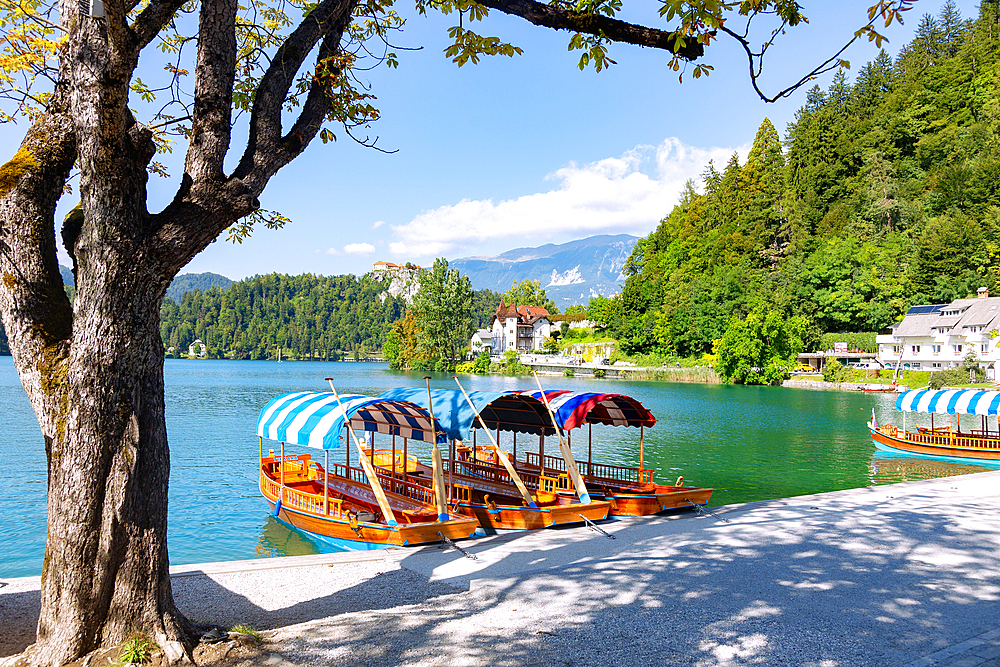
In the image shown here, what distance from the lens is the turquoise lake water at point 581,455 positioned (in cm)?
1611

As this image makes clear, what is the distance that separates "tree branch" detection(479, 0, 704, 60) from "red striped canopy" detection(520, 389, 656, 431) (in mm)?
10769

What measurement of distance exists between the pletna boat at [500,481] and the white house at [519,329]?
10763 cm

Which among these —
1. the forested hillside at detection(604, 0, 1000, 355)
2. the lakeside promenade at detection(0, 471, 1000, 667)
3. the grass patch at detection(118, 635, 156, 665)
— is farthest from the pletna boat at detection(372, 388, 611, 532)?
the forested hillside at detection(604, 0, 1000, 355)

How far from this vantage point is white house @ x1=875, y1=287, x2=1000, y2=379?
60.3 meters

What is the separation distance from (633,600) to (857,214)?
93115mm

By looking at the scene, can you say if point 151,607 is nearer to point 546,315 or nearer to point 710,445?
point 710,445

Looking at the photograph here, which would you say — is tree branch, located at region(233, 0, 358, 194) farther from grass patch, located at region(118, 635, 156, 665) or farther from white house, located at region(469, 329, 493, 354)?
white house, located at region(469, 329, 493, 354)

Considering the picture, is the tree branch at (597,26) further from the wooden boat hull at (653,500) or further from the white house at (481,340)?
the white house at (481,340)

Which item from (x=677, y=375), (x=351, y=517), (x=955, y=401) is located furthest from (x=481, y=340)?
(x=351, y=517)

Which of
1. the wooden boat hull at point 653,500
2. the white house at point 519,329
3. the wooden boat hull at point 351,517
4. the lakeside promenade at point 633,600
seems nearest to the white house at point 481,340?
the white house at point 519,329

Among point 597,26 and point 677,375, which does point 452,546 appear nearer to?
point 597,26

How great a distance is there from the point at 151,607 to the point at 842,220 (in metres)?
99.4

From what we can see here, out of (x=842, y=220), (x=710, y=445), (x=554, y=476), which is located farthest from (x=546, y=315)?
(x=554, y=476)

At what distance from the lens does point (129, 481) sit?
5516 millimetres
